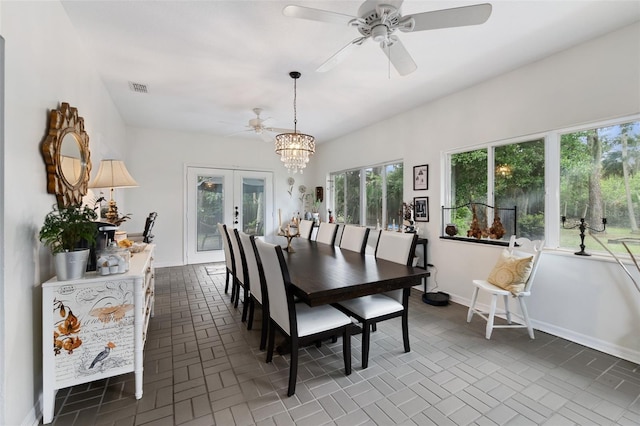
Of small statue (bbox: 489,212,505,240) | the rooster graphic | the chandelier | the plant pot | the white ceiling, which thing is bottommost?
the rooster graphic

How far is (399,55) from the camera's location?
2.08 metres

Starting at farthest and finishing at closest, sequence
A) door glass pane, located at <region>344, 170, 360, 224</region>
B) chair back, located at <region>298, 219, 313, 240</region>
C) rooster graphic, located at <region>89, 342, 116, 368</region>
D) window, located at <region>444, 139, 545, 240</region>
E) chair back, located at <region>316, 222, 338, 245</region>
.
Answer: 1. door glass pane, located at <region>344, 170, 360, 224</region>
2. chair back, located at <region>298, 219, 313, 240</region>
3. chair back, located at <region>316, 222, 338, 245</region>
4. window, located at <region>444, 139, 545, 240</region>
5. rooster graphic, located at <region>89, 342, 116, 368</region>

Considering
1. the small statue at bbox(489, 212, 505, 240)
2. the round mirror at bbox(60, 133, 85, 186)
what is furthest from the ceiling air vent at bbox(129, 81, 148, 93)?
the small statue at bbox(489, 212, 505, 240)

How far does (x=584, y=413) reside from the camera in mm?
1714

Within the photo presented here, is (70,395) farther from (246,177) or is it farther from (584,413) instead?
(246,177)

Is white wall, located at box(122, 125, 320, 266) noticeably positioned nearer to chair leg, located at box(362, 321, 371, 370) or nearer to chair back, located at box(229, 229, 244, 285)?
chair back, located at box(229, 229, 244, 285)

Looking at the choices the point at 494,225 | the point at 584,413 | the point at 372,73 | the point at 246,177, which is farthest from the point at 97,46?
the point at 584,413

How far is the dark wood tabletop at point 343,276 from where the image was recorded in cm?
181

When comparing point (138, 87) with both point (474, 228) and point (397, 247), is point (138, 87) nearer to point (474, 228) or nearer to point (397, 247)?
point (397, 247)

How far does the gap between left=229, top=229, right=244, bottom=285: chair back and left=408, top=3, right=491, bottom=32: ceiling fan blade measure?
7.95 ft

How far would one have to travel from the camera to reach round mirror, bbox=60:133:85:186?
1.98 metres

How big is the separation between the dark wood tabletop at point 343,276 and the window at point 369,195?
2.29 meters

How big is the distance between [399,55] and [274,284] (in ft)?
6.29

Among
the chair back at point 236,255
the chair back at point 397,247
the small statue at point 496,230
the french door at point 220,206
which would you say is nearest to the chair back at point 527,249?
the small statue at point 496,230
